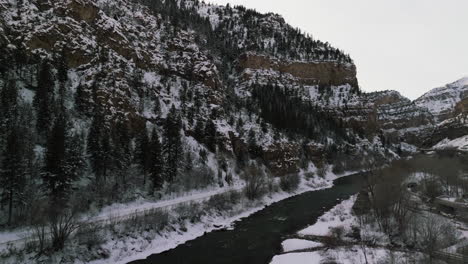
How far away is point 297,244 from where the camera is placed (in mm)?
30531

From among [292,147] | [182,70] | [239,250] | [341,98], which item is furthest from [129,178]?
[341,98]

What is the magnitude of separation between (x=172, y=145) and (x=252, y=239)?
24294 mm

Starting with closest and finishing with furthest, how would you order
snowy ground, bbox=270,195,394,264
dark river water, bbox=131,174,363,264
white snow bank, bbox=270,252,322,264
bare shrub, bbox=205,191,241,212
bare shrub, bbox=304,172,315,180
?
snowy ground, bbox=270,195,394,264
white snow bank, bbox=270,252,322,264
dark river water, bbox=131,174,363,264
bare shrub, bbox=205,191,241,212
bare shrub, bbox=304,172,315,180

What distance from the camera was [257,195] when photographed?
51.4 meters

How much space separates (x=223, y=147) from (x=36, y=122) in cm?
3684

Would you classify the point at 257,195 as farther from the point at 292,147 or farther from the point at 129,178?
the point at 292,147

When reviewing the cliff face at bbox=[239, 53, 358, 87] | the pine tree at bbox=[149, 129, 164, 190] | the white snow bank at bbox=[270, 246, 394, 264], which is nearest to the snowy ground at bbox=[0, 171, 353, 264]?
the pine tree at bbox=[149, 129, 164, 190]

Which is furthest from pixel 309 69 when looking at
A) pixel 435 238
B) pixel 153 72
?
pixel 435 238

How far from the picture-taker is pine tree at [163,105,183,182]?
47.6 meters

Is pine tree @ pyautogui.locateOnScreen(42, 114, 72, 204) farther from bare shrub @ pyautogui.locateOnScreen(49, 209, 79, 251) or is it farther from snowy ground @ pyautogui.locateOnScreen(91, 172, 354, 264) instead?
snowy ground @ pyautogui.locateOnScreen(91, 172, 354, 264)

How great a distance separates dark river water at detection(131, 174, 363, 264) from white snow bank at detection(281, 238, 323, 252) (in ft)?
2.47

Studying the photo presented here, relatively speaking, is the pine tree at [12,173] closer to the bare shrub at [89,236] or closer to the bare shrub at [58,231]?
the bare shrub at [58,231]

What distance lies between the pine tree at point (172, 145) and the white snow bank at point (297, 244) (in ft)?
72.8

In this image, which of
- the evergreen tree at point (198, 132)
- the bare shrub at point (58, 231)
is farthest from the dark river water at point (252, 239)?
the evergreen tree at point (198, 132)
